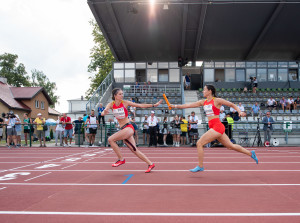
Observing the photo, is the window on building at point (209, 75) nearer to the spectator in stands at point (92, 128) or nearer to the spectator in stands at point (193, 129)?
the spectator in stands at point (193, 129)

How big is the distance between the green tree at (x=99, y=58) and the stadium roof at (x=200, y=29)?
9.19 m

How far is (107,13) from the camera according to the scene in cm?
2639

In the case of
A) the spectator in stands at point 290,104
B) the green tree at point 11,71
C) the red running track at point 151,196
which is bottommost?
the red running track at point 151,196

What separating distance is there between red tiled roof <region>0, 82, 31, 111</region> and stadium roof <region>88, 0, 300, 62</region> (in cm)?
1909

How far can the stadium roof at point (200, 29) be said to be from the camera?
991 inches

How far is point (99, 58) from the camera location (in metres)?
46.6

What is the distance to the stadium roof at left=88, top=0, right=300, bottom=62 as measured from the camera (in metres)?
25.2

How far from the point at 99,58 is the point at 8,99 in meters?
15.4

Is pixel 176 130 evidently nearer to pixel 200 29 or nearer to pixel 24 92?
pixel 200 29

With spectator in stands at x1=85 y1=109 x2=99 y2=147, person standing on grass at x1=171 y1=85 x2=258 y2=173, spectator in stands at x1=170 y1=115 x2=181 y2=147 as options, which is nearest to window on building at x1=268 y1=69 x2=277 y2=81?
spectator in stands at x1=170 y1=115 x2=181 y2=147

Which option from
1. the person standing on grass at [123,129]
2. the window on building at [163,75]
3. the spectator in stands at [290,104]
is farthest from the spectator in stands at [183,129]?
the window on building at [163,75]

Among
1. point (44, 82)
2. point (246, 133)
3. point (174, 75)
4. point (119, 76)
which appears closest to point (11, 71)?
point (44, 82)

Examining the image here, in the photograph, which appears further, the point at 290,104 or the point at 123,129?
the point at 290,104

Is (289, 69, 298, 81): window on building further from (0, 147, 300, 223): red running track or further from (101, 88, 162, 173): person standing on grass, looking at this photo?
(101, 88, 162, 173): person standing on grass
